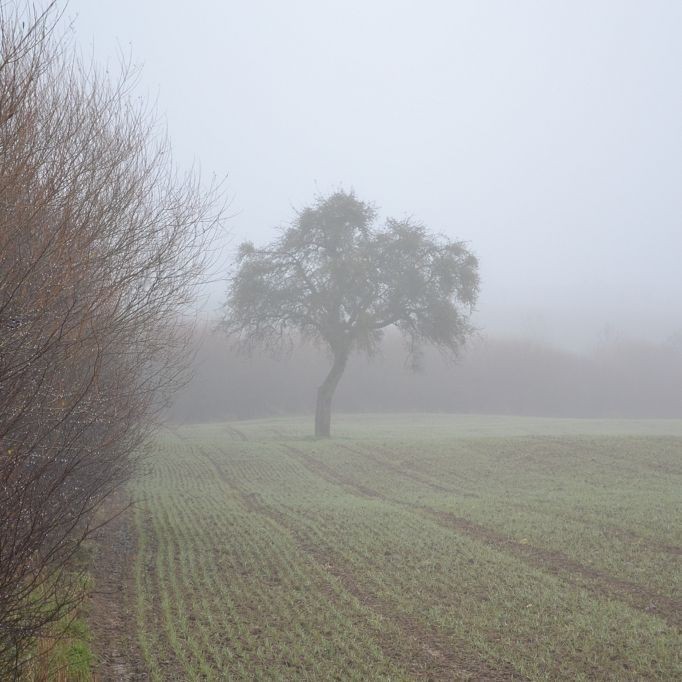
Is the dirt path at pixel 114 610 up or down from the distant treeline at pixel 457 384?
down

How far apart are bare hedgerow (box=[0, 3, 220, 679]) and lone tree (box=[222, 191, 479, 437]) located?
73.1ft

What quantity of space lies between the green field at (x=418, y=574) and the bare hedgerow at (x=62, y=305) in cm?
201

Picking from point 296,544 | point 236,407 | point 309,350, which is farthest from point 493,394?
point 296,544

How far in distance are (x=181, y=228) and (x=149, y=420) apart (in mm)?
5043

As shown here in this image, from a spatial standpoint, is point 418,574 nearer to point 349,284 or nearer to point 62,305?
point 62,305

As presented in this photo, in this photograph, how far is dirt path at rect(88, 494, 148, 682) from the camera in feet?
24.0

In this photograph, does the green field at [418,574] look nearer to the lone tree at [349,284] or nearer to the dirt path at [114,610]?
the dirt path at [114,610]

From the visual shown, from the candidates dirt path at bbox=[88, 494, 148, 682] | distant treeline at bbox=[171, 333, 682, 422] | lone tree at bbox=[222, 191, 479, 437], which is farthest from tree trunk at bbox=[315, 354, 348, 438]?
distant treeline at bbox=[171, 333, 682, 422]

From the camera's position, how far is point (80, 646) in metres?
7.30

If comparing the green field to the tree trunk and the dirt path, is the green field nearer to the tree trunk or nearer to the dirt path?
the dirt path

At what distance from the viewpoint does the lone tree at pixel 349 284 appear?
3556cm

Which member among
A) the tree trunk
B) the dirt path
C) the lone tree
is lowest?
the dirt path

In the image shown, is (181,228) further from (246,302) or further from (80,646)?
(246,302)

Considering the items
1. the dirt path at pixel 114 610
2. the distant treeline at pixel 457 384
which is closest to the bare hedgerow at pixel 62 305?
the dirt path at pixel 114 610
